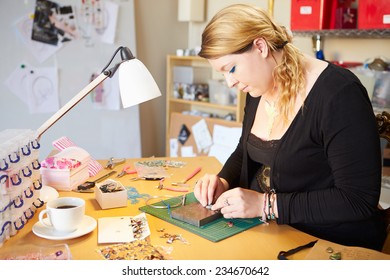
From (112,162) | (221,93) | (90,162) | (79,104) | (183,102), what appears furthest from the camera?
(183,102)

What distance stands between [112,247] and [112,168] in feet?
2.14

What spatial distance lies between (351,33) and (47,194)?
167cm

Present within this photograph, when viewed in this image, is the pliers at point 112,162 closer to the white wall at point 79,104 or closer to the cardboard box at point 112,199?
the cardboard box at point 112,199

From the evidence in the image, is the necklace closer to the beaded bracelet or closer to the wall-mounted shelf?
the beaded bracelet

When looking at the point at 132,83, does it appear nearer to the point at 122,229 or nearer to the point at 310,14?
the point at 122,229

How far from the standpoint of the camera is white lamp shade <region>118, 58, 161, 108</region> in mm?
1327

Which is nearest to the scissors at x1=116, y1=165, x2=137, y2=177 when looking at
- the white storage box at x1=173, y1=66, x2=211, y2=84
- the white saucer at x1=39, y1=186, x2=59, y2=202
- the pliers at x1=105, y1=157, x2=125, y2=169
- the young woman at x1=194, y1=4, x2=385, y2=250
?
the pliers at x1=105, y1=157, x2=125, y2=169

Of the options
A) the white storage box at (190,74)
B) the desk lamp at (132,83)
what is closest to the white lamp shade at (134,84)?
the desk lamp at (132,83)

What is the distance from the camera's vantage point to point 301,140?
4.26ft

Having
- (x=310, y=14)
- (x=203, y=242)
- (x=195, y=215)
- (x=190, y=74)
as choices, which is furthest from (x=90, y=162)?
(x=190, y=74)
